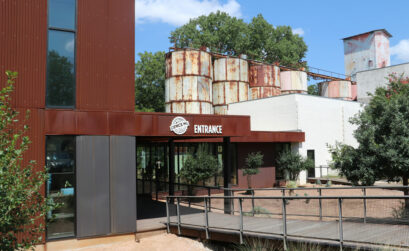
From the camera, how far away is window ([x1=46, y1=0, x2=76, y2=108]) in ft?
34.6

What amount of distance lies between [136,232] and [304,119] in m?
19.3

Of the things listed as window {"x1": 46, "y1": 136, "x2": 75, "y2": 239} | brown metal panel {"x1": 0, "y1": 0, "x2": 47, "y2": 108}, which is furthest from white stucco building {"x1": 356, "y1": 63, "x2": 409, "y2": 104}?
brown metal panel {"x1": 0, "y1": 0, "x2": 47, "y2": 108}

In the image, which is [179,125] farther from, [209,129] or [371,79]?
[371,79]

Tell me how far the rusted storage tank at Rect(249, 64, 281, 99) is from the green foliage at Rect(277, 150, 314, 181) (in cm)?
1457

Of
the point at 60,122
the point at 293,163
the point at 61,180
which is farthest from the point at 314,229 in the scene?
the point at 293,163

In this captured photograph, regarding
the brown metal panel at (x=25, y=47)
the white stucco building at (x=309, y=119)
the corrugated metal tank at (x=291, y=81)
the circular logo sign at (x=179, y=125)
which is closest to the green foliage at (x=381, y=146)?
the circular logo sign at (x=179, y=125)

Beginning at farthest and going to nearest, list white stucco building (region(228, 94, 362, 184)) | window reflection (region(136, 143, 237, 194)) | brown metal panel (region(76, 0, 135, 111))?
white stucco building (region(228, 94, 362, 184)), window reflection (region(136, 143, 237, 194)), brown metal panel (region(76, 0, 135, 111))

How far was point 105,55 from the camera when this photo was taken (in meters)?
11.2

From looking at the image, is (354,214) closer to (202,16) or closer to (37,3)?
(37,3)

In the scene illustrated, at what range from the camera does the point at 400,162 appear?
11.4m

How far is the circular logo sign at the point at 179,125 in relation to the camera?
12266 mm

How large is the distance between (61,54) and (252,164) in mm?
15514

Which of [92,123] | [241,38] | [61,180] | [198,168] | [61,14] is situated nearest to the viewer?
[61,180]

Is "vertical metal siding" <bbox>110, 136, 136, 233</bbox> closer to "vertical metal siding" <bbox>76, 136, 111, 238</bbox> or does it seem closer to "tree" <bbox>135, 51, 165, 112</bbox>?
"vertical metal siding" <bbox>76, 136, 111, 238</bbox>
